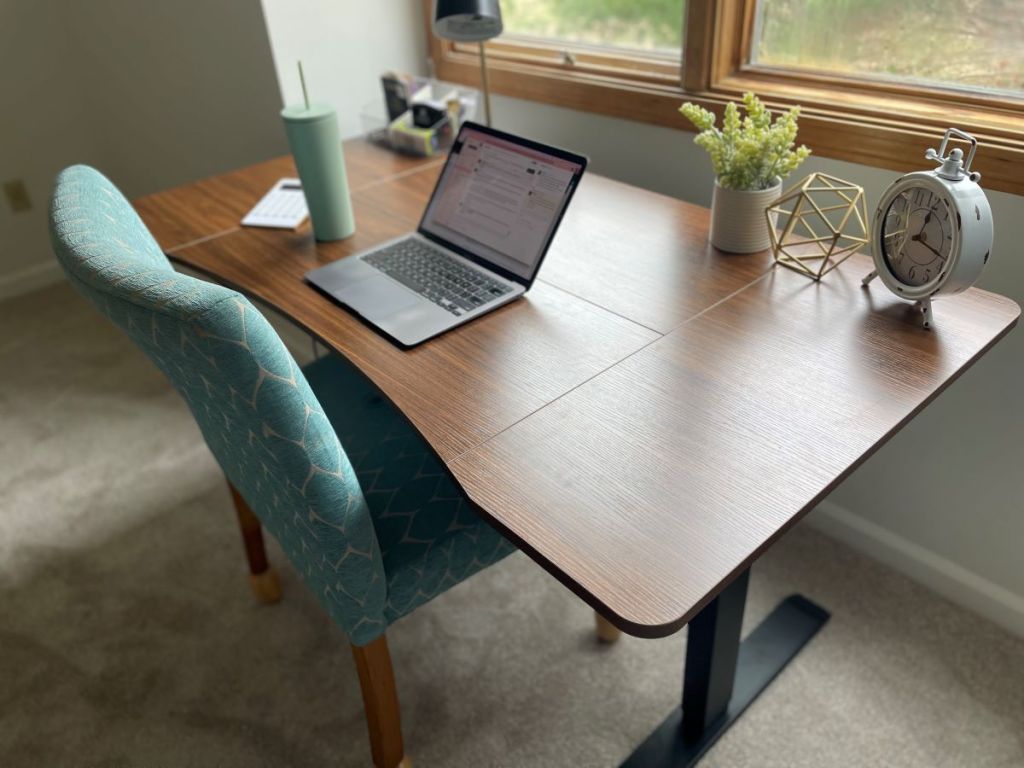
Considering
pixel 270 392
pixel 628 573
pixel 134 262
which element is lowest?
pixel 628 573

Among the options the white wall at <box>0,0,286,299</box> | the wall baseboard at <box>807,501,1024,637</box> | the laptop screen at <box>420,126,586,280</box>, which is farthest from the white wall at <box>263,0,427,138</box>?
the wall baseboard at <box>807,501,1024,637</box>

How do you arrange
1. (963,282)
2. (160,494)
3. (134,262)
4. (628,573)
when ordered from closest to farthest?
(628,573) → (134,262) → (963,282) → (160,494)

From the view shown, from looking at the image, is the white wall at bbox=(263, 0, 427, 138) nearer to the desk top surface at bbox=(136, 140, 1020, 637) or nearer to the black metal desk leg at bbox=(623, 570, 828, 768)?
the desk top surface at bbox=(136, 140, 1020, 637)

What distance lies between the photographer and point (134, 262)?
89cm

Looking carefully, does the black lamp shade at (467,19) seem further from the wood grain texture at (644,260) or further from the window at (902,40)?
the window at (902,40)

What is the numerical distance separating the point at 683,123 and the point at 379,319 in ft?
2.66

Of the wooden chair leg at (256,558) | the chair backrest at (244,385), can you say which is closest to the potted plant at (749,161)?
the chair backrest at (244,385)

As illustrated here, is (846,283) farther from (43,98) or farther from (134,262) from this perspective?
(43,98)

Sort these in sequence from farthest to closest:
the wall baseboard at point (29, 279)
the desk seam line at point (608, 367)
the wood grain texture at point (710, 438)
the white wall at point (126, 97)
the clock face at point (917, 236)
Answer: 1. the wall baseboard at point (29, 279)
2. the white wall at point (126, 97)
3. the clock face at point (917, 236)
4. the desk seam line at point (608, 367)
5. the wood grain texture at point (710, 438)

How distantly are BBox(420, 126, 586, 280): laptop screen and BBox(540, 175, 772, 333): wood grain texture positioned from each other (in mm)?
81

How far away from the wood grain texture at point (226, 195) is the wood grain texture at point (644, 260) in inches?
20.1

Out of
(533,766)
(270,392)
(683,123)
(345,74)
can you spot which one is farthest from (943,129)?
(345,74)

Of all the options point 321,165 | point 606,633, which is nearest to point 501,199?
point 321,165

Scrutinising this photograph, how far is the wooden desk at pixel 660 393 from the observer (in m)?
0.82
